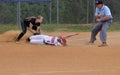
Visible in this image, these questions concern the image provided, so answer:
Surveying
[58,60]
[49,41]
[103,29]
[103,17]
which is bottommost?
[58,60]

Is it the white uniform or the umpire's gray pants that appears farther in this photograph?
the umpire's gray pants

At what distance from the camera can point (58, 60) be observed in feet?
38.2

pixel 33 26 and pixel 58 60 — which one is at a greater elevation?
pixel 33 26

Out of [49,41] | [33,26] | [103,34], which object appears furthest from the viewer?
[33,26]

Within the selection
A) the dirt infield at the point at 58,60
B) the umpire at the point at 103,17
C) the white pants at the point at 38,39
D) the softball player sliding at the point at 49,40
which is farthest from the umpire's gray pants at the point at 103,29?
the white pants at the point at 38,39

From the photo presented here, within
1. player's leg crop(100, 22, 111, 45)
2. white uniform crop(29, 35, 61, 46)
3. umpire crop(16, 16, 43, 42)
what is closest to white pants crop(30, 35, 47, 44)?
white uniform crop(29, 35, 61, 46)

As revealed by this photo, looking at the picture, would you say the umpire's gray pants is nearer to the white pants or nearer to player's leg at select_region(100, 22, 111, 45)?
player's leg at select_region(100, 22, 111, 45)

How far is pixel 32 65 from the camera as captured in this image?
10836mm

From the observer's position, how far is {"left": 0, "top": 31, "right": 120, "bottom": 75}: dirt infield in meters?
9.97

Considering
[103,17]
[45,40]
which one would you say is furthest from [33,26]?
[103,17]

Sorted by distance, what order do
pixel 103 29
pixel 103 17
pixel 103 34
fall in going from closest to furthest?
pixel 103 34
pixel 103 29
pixel 103 17

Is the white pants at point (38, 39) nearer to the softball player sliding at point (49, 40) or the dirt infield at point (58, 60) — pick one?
the softball player sliding at point (49, 40)

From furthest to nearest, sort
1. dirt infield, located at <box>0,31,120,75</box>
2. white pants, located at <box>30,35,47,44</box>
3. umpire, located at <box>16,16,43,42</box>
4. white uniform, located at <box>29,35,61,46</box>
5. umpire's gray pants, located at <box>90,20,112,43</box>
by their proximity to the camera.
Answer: umpire, located at <box>16,16,43,42</box> < umpire's gray pants, located at <box>90,20,112,43</box> < white pants, located at <box>30,35,47,44</box> < white uniform, located at <box>29,35,61,46</box> < dirt infield, located at <box>0,31,120,75</box>

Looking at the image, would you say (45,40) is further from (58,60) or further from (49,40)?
(58,60)
